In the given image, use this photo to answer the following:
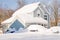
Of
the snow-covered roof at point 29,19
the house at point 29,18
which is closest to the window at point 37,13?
the house at point 29,18

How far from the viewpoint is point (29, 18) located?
8789 mm

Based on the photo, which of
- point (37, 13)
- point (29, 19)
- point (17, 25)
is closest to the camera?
point (17, 25)

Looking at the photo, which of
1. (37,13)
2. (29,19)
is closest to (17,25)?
(29,19)

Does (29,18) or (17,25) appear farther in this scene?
(29,18)

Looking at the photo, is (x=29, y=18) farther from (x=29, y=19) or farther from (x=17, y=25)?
(x=17, y=25)

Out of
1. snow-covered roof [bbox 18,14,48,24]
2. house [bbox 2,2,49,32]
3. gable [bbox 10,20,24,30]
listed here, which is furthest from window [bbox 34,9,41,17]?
gable [bbox 10,20,24,30]

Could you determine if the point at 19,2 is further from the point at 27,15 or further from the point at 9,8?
the point at 27,15

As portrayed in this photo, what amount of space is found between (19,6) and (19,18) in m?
2.97

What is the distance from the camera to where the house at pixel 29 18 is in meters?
8.47

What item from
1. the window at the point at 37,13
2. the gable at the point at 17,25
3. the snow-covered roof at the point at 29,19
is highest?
the window at the point at 37,13

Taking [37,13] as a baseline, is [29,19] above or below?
below

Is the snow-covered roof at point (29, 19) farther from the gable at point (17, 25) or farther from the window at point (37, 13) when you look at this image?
the window at point (37, 13)

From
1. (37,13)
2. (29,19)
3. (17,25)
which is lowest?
(17,25)

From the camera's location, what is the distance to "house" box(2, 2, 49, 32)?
847 centimetres
